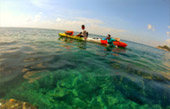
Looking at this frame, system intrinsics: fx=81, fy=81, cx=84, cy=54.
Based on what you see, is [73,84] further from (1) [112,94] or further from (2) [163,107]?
(2) [163,107]

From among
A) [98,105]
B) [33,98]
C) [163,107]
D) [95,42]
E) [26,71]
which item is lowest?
[163,107]

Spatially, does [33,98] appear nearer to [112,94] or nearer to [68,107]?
[68,107]

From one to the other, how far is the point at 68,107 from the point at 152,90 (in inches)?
156

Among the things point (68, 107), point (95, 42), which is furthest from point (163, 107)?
point (95, 42)

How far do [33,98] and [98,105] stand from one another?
2167 mm

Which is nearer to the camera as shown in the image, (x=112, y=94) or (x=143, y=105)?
(x=143, y=105)

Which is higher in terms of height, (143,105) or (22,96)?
(22,96)

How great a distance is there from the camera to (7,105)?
7.52ft

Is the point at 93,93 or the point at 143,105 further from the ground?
the point at 93,93

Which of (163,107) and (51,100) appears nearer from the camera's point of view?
(51,100)

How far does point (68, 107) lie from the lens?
2.51 meters

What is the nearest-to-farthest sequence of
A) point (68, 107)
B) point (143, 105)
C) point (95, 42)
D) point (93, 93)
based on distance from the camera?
1. point (68, 107)
2. point (143, 105)
3. point (93, 93)
4. point (95, 42)

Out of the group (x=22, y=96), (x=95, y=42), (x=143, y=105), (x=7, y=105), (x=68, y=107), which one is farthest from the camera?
(x=95, y=42)

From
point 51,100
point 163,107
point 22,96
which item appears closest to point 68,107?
point 51,100
